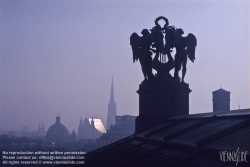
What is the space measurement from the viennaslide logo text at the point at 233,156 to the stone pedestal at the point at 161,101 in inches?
666

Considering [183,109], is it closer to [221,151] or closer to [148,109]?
[148,109]

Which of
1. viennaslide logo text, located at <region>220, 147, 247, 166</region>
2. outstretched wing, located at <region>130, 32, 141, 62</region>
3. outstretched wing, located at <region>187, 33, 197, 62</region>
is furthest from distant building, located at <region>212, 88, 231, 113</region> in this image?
viennaslide logo text, located at <region>220, 147, 247, 166</region>

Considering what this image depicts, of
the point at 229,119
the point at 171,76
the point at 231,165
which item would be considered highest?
the point at 171,76

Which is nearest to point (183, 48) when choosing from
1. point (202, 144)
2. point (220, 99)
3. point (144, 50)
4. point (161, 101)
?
point (144, 50)

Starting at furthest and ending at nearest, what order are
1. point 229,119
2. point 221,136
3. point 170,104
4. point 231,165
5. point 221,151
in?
1. point 170,104
2. point 229,119
3. point 221,136
4. point 221,151
5. point 231,165

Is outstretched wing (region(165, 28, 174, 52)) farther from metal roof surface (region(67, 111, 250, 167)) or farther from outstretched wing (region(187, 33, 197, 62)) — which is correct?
metal roof surface (region(67, 111, 250, 167))

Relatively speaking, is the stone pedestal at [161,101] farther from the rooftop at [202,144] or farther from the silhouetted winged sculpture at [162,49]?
the rooftop at [202,144]

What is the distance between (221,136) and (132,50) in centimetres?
1674

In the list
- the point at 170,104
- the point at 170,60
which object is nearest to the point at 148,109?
the point at 170,104

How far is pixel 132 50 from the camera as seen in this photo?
1128 inches

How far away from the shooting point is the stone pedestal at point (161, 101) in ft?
89.4

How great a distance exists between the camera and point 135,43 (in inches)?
1120

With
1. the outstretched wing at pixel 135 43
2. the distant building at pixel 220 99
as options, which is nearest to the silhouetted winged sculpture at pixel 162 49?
the outstretched wing at pixel 135 43

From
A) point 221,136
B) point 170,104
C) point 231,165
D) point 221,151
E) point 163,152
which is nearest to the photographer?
point 231,165
